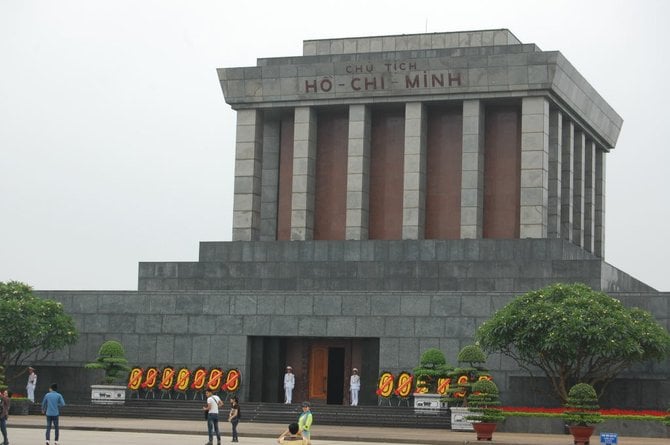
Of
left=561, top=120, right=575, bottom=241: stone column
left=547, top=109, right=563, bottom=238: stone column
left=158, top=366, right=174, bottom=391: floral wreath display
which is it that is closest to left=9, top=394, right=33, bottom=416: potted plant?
left=158, top=366, right=174, bottom=391: floral wreath display

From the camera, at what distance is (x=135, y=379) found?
5047 cm

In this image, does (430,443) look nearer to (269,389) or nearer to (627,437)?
(627,437)

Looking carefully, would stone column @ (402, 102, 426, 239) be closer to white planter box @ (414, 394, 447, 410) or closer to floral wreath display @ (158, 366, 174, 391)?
white planter box @ (414, 394, 447, 410)

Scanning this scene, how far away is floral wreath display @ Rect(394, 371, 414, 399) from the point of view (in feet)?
155

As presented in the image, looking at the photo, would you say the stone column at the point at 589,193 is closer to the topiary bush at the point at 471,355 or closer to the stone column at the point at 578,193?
the stone column at the point at 578,193

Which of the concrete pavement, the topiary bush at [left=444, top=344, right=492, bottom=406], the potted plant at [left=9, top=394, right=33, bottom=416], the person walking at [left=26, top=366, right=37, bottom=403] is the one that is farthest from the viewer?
the person walking at [left=26, top=366, right=37, bottom=403]

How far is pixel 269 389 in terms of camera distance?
168ft

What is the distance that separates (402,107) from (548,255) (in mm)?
9892

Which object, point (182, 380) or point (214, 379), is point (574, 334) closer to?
point (214, 379)

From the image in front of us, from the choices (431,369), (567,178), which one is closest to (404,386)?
(431,369)

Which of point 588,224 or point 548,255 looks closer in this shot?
point 548,255

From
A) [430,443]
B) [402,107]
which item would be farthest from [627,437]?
[402,107]

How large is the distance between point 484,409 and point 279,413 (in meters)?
10.7

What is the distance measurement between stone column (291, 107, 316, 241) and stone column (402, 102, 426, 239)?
174 inches
